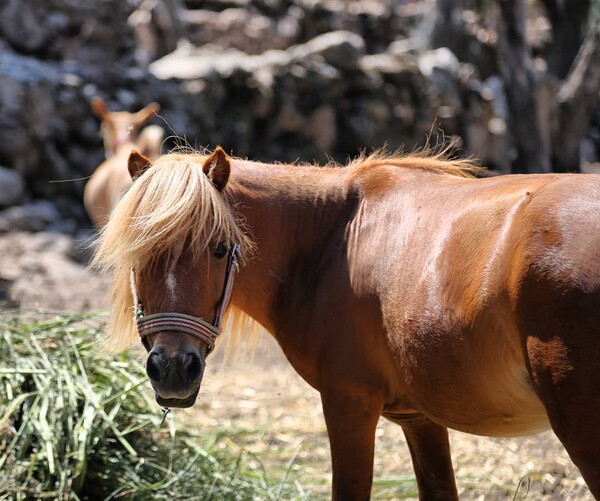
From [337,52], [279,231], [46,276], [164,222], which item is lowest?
[164,222]

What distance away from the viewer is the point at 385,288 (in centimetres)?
265

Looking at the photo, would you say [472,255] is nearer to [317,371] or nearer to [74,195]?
[317,371]

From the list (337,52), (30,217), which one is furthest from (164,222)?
(337,52)

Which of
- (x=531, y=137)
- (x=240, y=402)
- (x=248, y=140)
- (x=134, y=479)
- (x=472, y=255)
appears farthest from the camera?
(x=531, y=137)

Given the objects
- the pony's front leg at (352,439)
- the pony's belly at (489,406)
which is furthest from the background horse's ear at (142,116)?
the pony's belly at (489,406)

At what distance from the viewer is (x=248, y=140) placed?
12.7m

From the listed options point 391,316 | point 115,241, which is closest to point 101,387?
point 115,241

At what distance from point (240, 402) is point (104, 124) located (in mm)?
4730

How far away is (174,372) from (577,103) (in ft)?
48.5

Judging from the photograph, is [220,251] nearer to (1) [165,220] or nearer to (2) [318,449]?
(1) [165,220]

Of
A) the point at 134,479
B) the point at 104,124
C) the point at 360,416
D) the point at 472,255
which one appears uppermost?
the point at 104,124

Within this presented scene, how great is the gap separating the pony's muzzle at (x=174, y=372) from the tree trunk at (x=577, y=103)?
13.9 m

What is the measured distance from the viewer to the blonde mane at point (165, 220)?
8.20 ft

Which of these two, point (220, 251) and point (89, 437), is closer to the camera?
point (220, 251)
